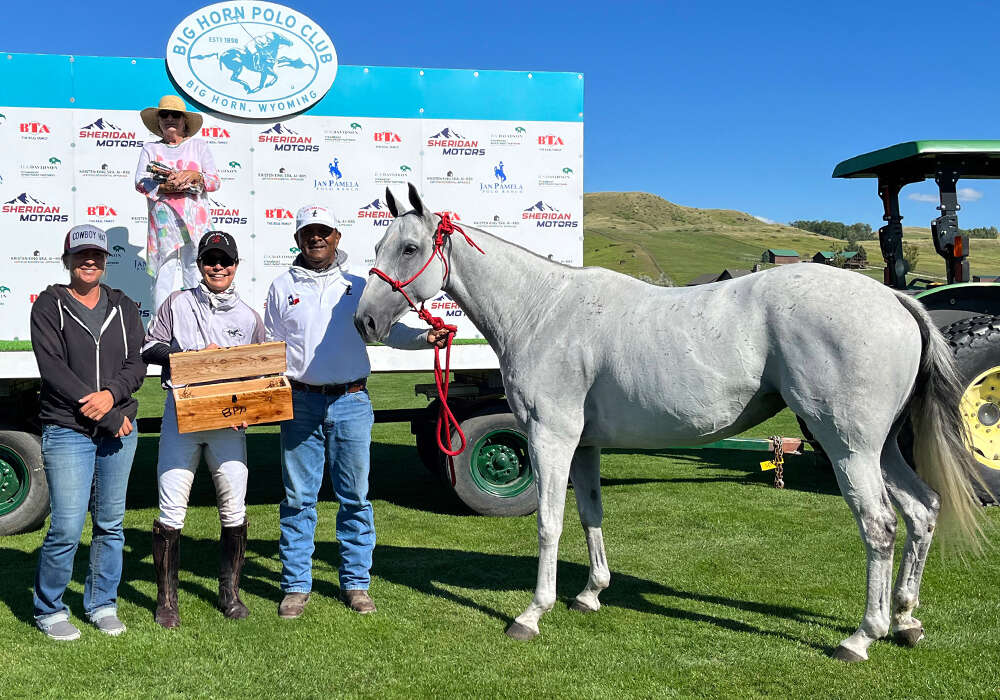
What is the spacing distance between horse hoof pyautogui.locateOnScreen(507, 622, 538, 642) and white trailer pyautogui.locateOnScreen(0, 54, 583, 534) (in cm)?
216

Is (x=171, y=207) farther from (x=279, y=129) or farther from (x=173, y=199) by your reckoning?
(x=279, y=129)

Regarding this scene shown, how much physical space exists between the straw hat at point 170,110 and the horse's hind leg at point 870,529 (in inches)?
197

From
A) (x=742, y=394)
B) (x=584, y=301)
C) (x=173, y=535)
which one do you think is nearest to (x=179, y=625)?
(x=173, y=535)

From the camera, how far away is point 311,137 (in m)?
6.05

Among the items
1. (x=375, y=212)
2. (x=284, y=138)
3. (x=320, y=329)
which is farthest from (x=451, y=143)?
(x=320, y=329)

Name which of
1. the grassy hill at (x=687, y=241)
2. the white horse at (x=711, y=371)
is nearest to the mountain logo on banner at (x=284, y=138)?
the white horse at (x=711, y=371)

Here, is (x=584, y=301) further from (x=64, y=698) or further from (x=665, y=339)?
(x=64, y=698)

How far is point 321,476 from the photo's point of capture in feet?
13.8

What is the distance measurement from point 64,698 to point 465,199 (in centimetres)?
443

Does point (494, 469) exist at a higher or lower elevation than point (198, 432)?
lower

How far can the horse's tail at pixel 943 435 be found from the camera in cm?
357

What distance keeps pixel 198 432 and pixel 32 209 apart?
3145mm

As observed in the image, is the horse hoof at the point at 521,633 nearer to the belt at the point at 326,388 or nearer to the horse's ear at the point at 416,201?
the belt at the point at 326,388

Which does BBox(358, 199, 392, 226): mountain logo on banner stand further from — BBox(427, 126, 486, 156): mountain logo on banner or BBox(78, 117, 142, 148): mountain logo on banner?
BBox(78, 117, 142, 148): mountain logo on banner
